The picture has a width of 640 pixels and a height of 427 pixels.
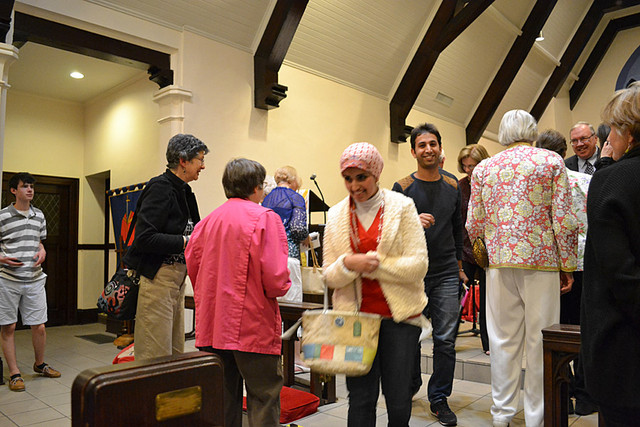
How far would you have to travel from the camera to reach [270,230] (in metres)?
2.08

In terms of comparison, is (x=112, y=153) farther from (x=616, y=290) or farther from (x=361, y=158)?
(x=616, y=290)

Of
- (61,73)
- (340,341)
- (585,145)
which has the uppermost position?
(61,73)

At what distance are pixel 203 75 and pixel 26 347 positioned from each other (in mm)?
3441

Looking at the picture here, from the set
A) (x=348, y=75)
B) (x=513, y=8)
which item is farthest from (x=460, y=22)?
(x=513, y=8)

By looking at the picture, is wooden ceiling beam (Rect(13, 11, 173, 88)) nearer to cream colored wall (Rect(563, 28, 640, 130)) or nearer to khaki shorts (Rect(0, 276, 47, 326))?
khaki shorts (Rect(0, 276, 47, 326))

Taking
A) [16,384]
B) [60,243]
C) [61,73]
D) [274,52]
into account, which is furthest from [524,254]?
[60,243]

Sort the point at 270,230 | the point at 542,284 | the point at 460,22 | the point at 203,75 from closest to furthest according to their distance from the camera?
the point at 270,230 < the point at 542,284 < the point at 203,75 < the point at 460,22

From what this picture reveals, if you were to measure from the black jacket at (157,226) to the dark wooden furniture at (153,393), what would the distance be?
1578 millimetres

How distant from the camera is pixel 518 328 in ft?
8.10

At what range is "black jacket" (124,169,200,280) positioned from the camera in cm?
239

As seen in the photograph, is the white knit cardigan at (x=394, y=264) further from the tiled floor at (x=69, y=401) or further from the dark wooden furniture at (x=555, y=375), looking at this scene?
the tiled floor at (x=69, y=401)

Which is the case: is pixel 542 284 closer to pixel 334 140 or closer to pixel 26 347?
pixel 334 140

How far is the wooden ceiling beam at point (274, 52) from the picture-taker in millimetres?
5441

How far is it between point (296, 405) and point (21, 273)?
2.44 m
